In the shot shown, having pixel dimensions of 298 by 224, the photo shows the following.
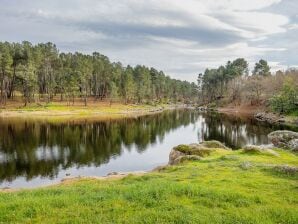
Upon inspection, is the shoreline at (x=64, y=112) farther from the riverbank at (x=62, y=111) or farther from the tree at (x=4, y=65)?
the tree at (x=4, y=65)

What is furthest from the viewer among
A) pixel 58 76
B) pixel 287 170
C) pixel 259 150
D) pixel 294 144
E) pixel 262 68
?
pixel 262 68

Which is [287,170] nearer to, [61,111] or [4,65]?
[61,111]

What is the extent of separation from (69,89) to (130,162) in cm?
9461

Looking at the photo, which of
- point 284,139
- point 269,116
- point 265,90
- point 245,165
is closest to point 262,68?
point 265,90

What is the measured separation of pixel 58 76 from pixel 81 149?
101926 mm

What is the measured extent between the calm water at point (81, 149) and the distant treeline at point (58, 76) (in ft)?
153

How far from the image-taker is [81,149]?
2192 inches

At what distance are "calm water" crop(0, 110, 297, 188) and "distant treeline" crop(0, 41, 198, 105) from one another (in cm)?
4653

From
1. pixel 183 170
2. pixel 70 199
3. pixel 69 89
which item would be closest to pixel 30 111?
pixel 69 89

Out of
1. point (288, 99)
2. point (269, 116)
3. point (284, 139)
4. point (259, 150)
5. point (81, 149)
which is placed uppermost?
point (288, 99)

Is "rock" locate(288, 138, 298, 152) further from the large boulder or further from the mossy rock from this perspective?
the mossy rock

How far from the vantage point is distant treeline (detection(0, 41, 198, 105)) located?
123312mm

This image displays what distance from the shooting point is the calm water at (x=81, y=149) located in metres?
40.1

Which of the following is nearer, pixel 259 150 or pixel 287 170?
pixel 287 170
